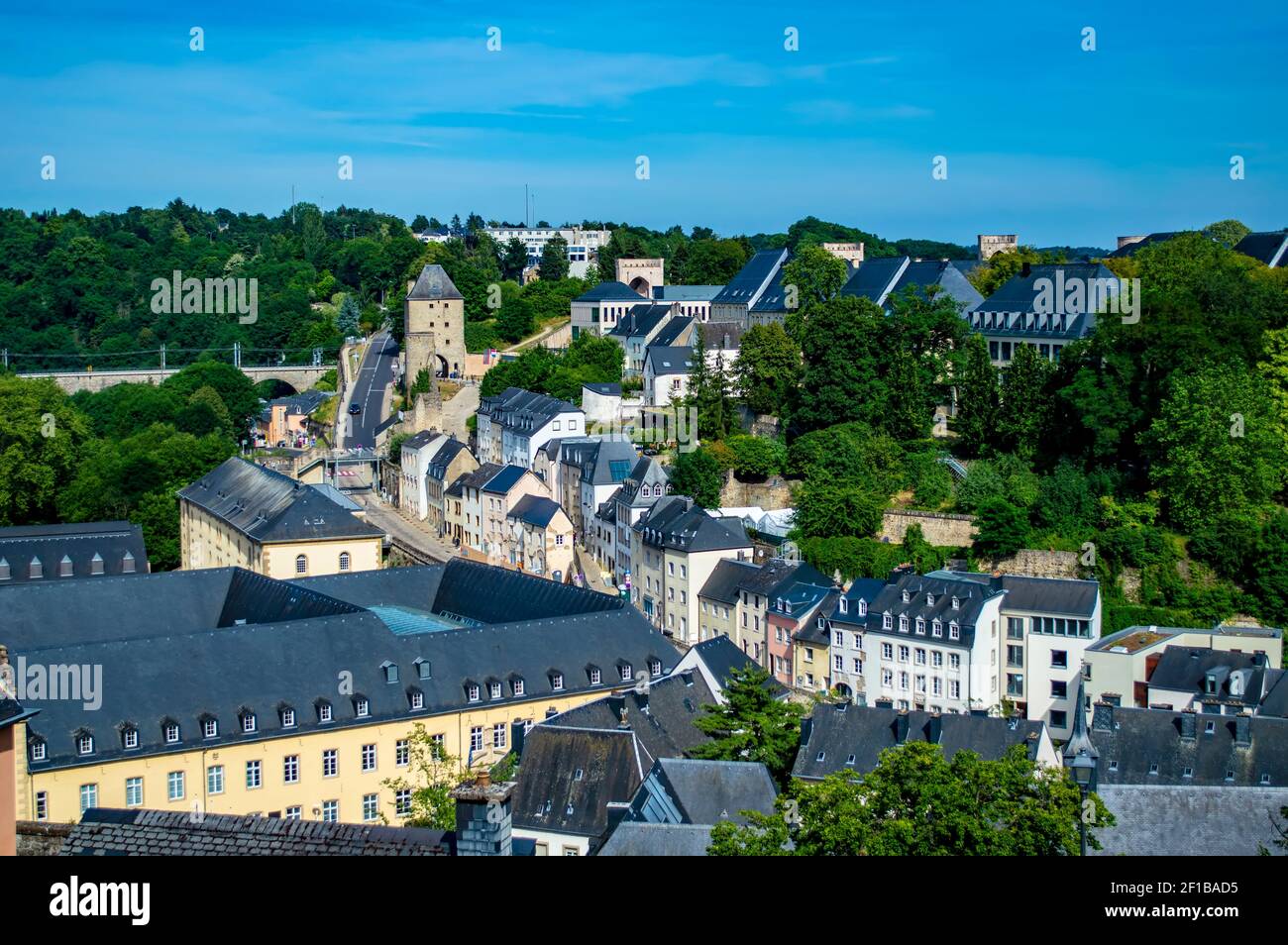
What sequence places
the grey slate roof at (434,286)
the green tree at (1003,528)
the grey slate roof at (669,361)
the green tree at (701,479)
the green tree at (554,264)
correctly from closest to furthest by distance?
the green tree at (1003,528) → the green tree at (701,479) → the grey slate roof at (669,361) → the grey slate roof at (434,286) → the green tree at (554,264)

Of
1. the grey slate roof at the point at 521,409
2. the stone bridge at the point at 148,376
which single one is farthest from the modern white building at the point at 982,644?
the stone bridge at the point at 148,376

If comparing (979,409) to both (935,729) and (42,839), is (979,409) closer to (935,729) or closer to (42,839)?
(935,729)

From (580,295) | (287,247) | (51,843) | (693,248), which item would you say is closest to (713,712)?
(51,843)

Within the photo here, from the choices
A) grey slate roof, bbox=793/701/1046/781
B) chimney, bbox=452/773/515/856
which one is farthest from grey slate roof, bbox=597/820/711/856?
grey slate roof, bbox=793/701/1046/781

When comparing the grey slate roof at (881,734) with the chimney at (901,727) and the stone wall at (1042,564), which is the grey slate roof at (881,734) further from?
the stone wall at (1042,564)

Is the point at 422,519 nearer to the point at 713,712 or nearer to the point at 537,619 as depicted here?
the point at 537,619

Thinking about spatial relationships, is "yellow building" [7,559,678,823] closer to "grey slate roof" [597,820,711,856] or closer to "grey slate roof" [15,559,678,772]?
"grey slate roof" [15,559,678,772]

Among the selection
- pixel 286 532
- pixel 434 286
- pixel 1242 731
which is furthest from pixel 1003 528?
pixel 434 286
